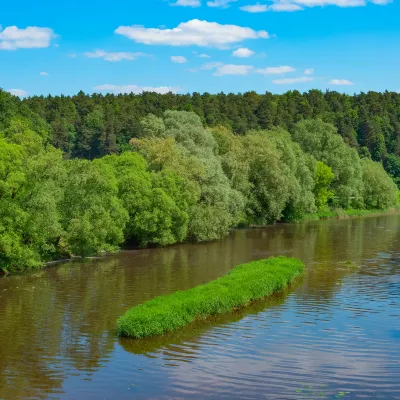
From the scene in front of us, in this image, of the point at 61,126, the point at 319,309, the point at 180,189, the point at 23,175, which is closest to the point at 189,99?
the point at 61,126

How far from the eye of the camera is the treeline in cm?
13400

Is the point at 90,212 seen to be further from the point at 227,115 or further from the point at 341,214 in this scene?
the point at 227,115

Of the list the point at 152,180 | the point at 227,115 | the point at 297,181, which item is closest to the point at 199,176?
the point at 152,180

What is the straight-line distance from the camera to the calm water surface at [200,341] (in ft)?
73.0

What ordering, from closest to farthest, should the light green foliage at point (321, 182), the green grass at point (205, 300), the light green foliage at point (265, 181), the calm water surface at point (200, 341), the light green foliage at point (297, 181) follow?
the calm water surface at point (200, 341) → the green grass at point (205, 300) → the light green foliage at point (265, 181) → the light green foliage at point (297, 181) → the light green foliage at point (321, 182)

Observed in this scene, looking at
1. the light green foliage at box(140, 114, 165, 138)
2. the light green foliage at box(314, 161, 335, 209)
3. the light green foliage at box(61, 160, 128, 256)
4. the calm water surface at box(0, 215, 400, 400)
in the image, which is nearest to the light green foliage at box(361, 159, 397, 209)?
the light green foliage at box(314, 161, 335, 209)

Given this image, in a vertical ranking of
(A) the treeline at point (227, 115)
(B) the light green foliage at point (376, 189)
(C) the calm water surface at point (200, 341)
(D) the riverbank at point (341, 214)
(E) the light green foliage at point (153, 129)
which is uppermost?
(A) the treeline at point (227, 115)

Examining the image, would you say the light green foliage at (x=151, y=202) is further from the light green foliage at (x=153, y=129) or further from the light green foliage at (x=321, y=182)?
the light green foliage at (x=321, y=182)

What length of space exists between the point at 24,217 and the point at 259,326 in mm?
21100

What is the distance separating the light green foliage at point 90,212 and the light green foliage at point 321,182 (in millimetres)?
46823

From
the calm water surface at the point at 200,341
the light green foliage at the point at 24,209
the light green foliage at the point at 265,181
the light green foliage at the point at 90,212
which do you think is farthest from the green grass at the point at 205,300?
the light green foliage at the point at 265,181

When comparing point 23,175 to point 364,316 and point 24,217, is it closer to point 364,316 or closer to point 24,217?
point 24,217

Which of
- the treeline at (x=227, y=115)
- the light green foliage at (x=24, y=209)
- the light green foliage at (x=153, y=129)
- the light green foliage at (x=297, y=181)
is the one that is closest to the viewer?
the light green foliage at (x=24, y=209)

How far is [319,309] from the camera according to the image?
34.0 m
